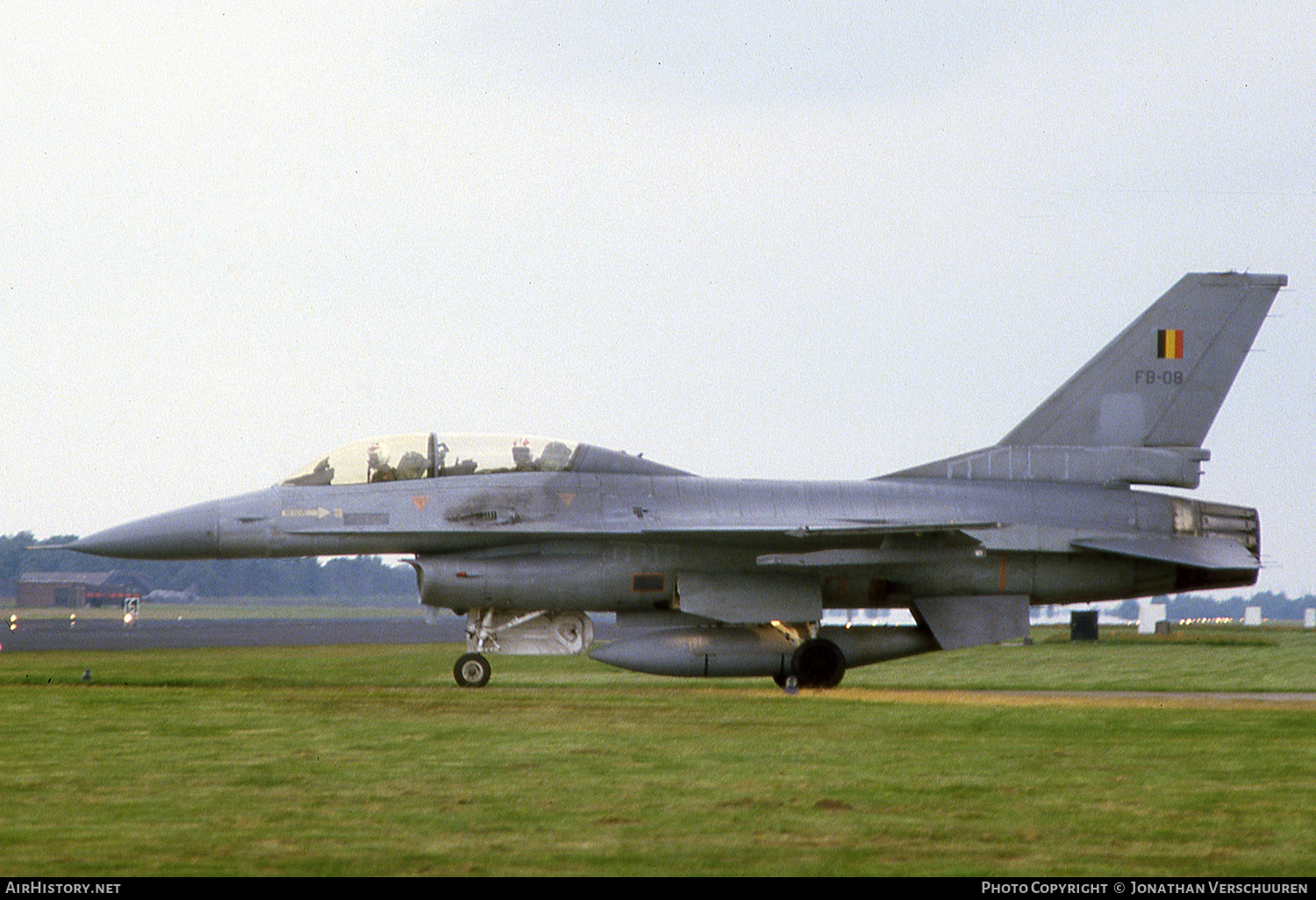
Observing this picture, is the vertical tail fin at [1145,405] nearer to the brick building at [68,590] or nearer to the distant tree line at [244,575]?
the brick building at [68,590]

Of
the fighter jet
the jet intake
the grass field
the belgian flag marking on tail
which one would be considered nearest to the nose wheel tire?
the fighter jet

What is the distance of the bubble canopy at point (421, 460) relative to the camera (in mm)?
18359

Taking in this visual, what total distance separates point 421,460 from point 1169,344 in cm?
1037

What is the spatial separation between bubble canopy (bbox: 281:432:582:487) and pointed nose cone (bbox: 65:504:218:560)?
1.19 meters

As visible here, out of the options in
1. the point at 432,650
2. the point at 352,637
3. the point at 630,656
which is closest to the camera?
the point at 630,656

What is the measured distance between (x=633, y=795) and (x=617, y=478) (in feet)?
34.3

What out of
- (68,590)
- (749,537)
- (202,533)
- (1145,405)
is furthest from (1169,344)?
(68,590)

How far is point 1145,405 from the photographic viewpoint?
19.6 meters

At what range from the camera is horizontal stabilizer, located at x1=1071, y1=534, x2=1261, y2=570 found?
60.1ft

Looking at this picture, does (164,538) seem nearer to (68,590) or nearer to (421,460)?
(421,460)

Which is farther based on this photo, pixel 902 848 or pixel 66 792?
pixel 66 792
